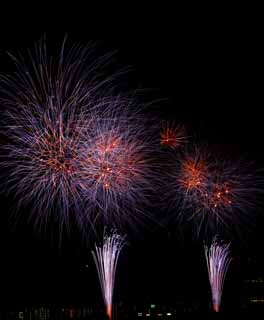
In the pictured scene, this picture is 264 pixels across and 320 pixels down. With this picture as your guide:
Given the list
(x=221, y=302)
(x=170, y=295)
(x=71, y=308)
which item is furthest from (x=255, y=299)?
(x=71, y=308)

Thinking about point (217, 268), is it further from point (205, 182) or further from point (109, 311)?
point (109, 311)

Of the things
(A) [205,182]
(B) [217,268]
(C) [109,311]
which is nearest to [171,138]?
(A) [205,182]

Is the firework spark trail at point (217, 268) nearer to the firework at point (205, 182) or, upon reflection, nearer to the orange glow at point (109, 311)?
the firework at point (205, 182)

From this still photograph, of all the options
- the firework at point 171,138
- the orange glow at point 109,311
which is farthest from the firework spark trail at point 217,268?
the firework at point 171,138

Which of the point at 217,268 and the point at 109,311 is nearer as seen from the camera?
the point at 109,311

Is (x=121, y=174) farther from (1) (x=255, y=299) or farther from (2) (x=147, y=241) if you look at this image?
(2) (x=147, y=241)

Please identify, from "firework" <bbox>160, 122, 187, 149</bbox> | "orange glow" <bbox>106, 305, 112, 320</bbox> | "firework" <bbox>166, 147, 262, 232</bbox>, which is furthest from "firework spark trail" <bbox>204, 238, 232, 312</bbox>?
"firework" <bbox>160, 122, 187, 149</bbox>

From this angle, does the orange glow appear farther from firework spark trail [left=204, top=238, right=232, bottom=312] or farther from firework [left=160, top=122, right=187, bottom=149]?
firework [left=160, top=122, right=187, bottom=149]

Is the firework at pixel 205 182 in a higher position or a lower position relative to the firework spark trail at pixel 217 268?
higher

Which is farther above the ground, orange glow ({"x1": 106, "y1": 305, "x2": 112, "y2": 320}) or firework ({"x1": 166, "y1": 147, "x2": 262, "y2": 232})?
firework ({"x1": 166, "y1": 147, "x2": 262, "y2": 232})
